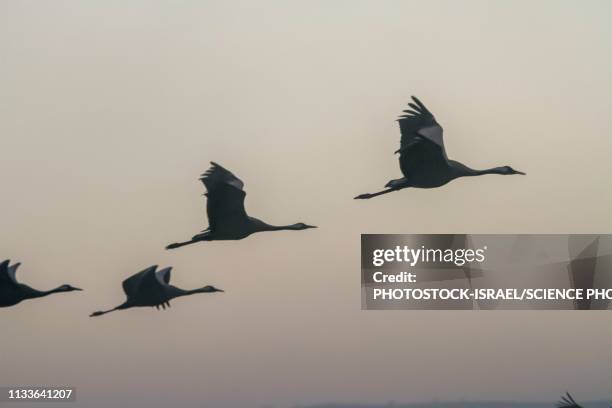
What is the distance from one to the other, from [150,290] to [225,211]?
4.22 ft

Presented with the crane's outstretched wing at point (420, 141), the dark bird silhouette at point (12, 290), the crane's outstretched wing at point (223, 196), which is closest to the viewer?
the crane's outstretched wing at point (420, 141)

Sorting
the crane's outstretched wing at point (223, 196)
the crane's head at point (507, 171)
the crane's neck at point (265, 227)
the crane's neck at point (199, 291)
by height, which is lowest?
the crane's neck at point (199, 291)

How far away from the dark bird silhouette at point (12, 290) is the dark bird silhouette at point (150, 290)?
83 centimetres

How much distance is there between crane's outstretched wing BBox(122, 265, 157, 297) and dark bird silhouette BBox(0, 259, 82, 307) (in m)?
0.80

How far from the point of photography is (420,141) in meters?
11.0

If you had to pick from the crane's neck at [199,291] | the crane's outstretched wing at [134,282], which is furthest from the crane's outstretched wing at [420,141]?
the crane's outstretched wing at [134,282]

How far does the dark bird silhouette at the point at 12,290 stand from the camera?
459 inches

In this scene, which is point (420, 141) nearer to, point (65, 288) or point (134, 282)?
point (134, 282)

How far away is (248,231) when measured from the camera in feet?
38.9

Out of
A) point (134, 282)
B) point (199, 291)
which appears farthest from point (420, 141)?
point (134, 282)

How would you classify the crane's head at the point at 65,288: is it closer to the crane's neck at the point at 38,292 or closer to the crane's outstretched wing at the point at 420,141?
the crane's neck at the point at 38,292

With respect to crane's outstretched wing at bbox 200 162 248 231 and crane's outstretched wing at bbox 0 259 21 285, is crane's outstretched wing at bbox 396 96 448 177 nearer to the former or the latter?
crane's outstretched wing at bbox 200 162 248 231

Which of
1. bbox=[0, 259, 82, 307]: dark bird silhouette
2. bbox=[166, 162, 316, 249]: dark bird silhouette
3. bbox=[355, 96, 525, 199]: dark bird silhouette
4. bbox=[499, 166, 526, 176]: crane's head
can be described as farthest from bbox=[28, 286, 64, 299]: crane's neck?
bbox=[499, 166, 526, 176]: crane's head

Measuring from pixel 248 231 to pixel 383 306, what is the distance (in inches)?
76.9
